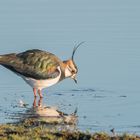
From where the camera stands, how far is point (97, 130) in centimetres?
1069

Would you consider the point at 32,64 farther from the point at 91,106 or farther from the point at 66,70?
the point at 91,106

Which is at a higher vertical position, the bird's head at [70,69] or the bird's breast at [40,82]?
the bird's head at [70,69]

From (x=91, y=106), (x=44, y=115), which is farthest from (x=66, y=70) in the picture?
(x=44, y=115)

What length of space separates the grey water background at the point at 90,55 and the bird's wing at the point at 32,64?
1.22 feet

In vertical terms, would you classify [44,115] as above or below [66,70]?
below

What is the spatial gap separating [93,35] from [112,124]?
5.32 metres

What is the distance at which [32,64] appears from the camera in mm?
12938

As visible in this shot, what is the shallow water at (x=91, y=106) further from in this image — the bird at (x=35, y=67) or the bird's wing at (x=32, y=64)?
the bird's wing at (x=32, y=64)

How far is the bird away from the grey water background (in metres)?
0.25

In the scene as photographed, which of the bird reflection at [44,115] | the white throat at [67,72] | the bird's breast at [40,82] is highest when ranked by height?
the white throat at [67,72]

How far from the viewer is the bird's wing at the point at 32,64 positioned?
12.9m

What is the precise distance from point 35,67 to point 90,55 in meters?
2.35

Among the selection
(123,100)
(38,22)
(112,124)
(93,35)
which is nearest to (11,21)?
(38,22)

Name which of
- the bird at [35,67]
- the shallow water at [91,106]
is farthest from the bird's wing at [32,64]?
the shallow water at [91,106]
